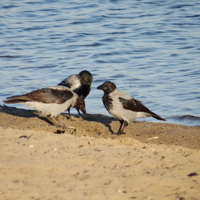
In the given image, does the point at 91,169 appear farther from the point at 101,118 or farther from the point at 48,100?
the point at 101,118

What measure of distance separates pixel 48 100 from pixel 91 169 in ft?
11.4

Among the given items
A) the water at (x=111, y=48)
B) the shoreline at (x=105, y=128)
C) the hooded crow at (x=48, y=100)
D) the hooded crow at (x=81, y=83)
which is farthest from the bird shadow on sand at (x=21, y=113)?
the water at (x=111, y=48)

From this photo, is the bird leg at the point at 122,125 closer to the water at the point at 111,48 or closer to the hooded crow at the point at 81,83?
the water at the point at 111,48

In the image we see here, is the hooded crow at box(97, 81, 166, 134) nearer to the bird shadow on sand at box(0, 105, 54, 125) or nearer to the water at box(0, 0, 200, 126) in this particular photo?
the bird shadow on sand at box(0, 105, 54, 125)

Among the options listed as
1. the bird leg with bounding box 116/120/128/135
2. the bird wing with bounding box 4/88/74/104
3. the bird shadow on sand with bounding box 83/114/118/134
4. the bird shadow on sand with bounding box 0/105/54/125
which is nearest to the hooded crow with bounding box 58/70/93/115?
the bird shadow on sand with bounding box 83/114/118/134

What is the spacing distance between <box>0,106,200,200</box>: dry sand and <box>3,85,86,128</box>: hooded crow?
4.96 feet

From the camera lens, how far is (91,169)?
5.34 meters

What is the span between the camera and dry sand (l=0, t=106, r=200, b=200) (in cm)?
473

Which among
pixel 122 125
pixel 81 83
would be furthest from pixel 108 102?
pixel 81 83

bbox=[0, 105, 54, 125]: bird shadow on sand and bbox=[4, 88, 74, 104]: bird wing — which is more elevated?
bbox=[4, 88, 74, 104]: bird wing

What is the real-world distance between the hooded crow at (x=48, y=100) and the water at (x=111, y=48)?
2084 millimetres

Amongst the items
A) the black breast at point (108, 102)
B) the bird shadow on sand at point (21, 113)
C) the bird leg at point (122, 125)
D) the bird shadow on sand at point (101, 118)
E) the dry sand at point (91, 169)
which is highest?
the dry sand at point (91, 169)

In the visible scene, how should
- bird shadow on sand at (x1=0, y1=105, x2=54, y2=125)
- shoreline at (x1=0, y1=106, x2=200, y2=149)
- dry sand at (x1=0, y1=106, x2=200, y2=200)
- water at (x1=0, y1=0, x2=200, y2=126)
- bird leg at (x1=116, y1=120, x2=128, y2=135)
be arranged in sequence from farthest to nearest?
1. water at (x1=0, y1=0, x2=200, y2=126)
2. bird shadow on sand at (x1=0, y1=105, x2=54, y2=125)
3. bird leg at (x1=116, y1=120, x2=128, y2=135)
4. shoreline at (x1=0, y1=106, x2=200, y2=149)
5. dry sand at (x1=0, y1=106, x2=200, y2=200)

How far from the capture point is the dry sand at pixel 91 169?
473cm
